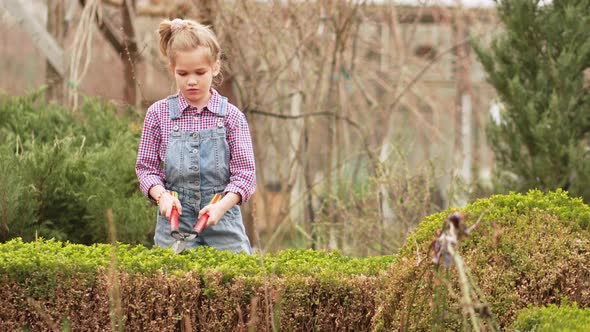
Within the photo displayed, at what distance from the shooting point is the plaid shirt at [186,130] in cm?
405

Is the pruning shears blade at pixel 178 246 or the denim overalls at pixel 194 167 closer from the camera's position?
the pruning shears blade at pixel 178 246

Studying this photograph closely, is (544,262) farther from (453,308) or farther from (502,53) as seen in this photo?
(502,53)

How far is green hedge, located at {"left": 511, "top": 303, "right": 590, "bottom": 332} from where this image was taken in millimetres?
2748

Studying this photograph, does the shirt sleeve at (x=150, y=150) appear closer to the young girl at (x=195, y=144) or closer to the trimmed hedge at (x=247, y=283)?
the young girl at (x=195, y=144)

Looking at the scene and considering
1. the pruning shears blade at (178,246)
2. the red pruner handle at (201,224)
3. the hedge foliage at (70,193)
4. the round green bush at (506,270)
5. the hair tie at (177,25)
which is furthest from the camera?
the hedge foliage at (70,193)

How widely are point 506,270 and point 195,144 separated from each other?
1.55 metres

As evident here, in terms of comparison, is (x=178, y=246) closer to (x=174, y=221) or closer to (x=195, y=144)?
(x=174, y=221)

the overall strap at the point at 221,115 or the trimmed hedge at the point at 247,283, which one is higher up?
the overall strap at the point at 221,115

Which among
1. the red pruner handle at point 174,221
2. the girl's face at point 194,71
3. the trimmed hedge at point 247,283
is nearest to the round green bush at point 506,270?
the trimmed hedge at point 247,283

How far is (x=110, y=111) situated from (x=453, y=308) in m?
3.99

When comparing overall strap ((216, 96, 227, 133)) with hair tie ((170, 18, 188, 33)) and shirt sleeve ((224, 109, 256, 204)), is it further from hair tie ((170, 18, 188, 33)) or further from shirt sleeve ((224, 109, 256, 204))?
hair tie ((170, 18, 188, 33))

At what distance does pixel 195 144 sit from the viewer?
404 centimetres

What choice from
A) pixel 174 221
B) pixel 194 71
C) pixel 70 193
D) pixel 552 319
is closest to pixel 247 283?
pixel 174 221

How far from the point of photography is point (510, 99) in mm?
6812
